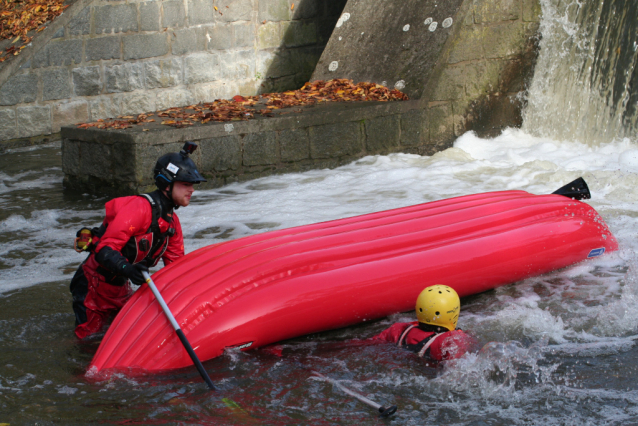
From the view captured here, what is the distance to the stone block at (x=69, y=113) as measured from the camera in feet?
31.4

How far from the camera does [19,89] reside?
9.09m

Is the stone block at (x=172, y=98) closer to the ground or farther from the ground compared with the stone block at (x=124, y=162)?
farther from the ground

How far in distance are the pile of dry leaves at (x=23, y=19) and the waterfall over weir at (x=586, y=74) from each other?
6743 mm

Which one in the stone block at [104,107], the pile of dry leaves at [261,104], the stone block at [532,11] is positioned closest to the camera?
the pile of dry leaves at [261,104]

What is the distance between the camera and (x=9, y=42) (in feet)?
30.3

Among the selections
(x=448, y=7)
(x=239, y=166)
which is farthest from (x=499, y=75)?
(x=239, y=166)

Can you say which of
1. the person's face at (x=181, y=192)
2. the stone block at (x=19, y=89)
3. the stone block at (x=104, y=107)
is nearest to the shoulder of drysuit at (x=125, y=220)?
the person's face at (x=181, y=192)

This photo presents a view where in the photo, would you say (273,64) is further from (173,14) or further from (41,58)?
(41,58)

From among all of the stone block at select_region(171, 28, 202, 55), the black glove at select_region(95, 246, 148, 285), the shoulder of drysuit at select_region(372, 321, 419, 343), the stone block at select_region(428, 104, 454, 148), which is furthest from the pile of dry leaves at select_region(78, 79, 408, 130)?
the shoulder of drysuit at select_region(372, 321, 419, 343)

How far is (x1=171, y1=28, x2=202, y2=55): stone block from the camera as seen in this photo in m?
10.4

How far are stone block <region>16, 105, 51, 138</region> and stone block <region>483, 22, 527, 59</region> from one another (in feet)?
20.0

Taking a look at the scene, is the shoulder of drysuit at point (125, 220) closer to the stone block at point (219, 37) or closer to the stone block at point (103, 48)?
the stone block at point (103, 48)

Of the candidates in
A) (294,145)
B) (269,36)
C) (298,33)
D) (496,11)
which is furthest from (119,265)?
(298,33)

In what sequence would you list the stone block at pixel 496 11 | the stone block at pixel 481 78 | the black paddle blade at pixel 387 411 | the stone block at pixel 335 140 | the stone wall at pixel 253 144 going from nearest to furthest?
the black paddle blade at pixel 387 411, the stone wall at pixel 253 144, the stone block at pixel 335 140, the stone block at pixel 496 11, the stone block at pixel 481 78
